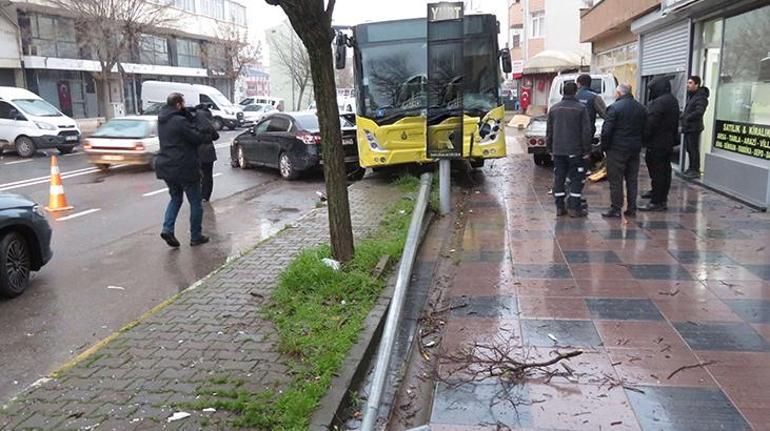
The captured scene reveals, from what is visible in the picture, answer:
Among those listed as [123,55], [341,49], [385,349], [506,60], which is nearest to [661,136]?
[506,60]

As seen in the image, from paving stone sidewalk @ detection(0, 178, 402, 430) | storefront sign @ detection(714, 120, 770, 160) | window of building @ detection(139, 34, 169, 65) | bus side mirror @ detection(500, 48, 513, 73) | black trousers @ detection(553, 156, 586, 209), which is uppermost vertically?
window of building @ detection(139, 34, 169, 65)

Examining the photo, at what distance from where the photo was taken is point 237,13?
56719 mm

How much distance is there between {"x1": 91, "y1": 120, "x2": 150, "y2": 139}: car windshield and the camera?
54.5 feet

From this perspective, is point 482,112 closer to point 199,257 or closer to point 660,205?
point 660,205

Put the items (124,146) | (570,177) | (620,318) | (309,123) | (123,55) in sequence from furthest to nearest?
(123,55) → (124,146) → (309,123) → (570,177) → (620,318)

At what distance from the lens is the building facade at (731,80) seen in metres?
9.27

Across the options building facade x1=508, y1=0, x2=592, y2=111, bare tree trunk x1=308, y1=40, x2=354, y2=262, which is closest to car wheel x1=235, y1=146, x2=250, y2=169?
bare tree trunk x1=308, y1=40, x2=354, y2=262

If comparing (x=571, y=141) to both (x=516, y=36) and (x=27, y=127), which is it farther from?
(x=516, y=36)

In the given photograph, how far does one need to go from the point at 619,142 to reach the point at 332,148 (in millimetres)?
4451

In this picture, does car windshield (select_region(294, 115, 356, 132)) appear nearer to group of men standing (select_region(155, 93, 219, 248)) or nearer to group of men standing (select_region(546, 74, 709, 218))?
group of men standing (select_region(155, 93, 219, 248))

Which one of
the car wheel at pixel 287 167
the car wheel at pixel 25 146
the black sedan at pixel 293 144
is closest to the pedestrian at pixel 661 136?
the black sedan at pixel 293 144

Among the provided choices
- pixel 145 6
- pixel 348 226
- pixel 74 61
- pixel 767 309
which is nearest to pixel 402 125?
pixel 348 226

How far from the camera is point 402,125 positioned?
11781mm

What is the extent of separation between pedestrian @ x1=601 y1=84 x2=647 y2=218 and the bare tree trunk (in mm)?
4232
